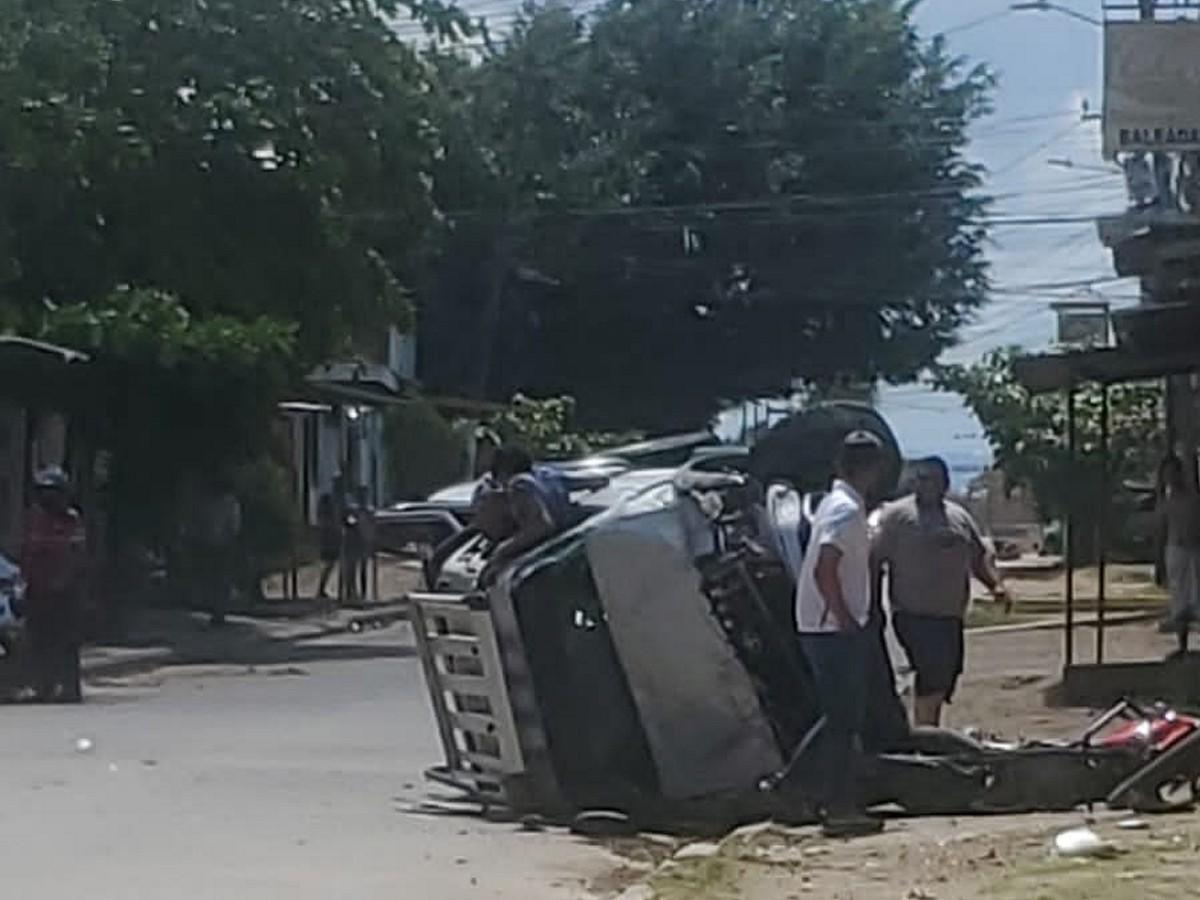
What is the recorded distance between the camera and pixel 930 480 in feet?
54.7

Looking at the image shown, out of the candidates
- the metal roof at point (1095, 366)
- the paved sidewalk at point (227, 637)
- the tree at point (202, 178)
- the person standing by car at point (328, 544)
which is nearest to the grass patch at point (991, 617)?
the paved sidewalk at point (227, 637)

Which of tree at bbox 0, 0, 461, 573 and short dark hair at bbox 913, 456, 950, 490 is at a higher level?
tree at bbox 0, 0, 461, 573

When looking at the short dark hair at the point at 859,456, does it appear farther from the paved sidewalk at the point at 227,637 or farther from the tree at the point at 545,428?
the tree at the point at 545,428

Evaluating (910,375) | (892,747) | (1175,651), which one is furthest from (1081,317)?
(892,747)

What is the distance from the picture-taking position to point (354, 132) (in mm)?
32156

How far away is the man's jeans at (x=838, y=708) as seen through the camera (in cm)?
1391

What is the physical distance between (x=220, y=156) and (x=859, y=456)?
1854cm

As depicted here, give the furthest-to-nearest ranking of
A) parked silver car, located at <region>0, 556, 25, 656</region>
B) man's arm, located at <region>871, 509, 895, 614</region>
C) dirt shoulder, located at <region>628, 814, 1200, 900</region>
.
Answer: parked silver car, located at <region>0, 556, 25, 656</region> < man's arm, located at <region>871, 509, 895, 614</region> < dirt shoulder, located at <region>628, 814, 1200, 900</region>

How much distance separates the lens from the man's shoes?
1367 centimetres

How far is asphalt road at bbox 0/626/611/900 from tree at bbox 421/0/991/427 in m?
34.8

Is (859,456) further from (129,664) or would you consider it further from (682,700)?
(129,664)

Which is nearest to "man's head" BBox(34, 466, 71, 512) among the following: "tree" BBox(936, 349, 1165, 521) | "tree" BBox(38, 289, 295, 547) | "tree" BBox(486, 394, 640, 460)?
"tree" BBox(38, 289, 295, 547)

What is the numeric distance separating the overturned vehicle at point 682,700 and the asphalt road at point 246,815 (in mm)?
572

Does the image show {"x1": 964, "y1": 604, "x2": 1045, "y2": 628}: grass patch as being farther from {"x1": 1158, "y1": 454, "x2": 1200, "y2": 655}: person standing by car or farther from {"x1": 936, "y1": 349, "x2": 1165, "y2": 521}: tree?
{"x1": 1158, "y1": 454, "x2": 1200, "y2": 655}: person standing by car
